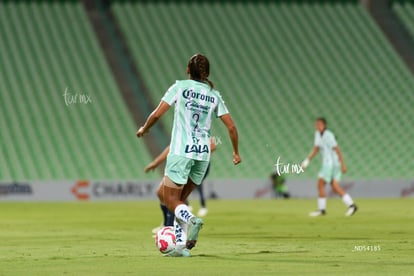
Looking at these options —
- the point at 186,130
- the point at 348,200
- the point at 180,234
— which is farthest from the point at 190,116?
the point at 348,200

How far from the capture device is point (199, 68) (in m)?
11.3

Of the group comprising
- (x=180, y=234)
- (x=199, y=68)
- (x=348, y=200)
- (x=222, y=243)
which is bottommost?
(x=180, y=234)

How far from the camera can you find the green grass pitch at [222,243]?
384 inches

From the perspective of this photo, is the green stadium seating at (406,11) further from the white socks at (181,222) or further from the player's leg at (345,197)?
the white socks at (181,222)

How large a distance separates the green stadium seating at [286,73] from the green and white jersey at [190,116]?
22.3m

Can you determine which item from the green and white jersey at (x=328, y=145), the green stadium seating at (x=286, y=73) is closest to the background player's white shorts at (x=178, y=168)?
the green and white jersey at (x=328, y=145)

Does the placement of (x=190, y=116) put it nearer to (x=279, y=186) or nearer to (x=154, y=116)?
(x=154, y=116)

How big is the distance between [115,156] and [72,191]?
2990mm

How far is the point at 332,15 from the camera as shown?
1642 inches

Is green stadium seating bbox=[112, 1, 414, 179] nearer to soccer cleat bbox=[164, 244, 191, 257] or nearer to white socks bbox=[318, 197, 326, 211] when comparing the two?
white socks bbox=[318, 197, 326, 211]

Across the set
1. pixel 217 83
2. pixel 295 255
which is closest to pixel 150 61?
pixel 217 83

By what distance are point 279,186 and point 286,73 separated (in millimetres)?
6828

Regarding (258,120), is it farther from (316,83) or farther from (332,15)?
(332,15)

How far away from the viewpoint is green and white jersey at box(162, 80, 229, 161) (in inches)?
444
